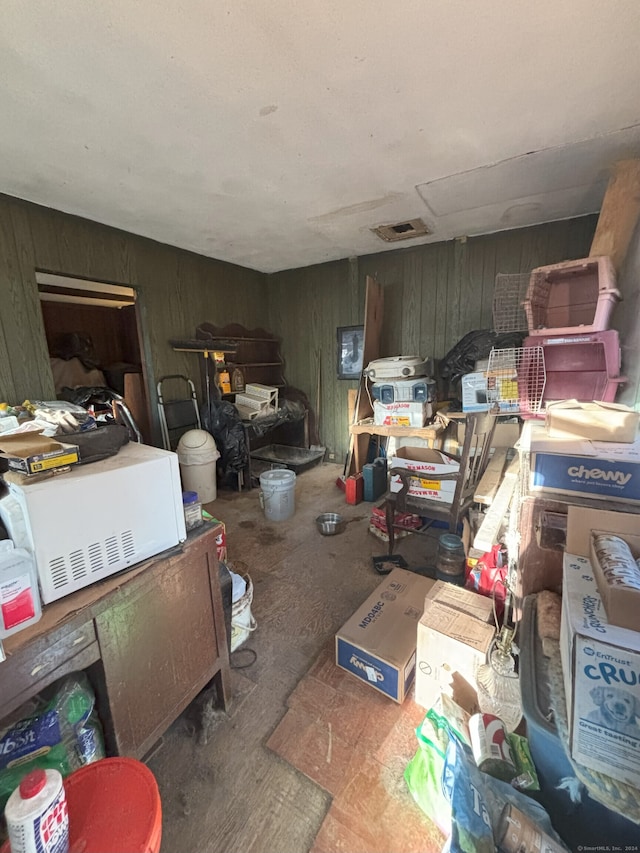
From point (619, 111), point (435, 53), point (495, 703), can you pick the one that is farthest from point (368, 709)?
point (619, 111)

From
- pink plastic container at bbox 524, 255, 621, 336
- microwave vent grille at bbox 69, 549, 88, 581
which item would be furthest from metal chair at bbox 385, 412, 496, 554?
microwave vent grille at bbox 69, 549, 88, 581

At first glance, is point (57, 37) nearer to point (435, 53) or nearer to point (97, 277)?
point (435, 53)

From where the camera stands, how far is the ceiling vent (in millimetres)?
2824

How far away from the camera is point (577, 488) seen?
1037 mm

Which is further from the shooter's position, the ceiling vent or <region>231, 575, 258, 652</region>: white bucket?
the ceiling vent

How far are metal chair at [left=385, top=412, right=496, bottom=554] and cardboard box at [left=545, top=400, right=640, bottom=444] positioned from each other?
24.2 inches

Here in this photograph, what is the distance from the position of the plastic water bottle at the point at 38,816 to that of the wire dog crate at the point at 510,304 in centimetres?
303

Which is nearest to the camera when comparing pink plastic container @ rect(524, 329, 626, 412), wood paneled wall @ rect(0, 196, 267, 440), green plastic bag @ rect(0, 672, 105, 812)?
green plastic bag @ rect(0, 672, 105, 812)

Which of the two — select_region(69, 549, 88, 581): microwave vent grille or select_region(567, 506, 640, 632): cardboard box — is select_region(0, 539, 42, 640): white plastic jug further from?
select_region(567, 506, 640, 632): cardboard box

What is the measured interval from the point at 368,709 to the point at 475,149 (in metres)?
2.67

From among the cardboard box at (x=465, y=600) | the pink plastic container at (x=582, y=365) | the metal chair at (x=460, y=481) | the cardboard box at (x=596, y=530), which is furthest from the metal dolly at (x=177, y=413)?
→ the cardboard box at (x=596, y=530)

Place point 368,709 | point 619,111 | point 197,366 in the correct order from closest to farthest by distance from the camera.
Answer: point 368,709 → point 619,111 → point 197,366

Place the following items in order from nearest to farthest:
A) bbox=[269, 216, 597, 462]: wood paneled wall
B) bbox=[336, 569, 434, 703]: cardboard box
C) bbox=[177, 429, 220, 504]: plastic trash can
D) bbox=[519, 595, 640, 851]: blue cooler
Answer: bbox=[519, 595, 640, 851]: blue cooler < bbox=[336, 569, 434, 703]: cardboard box < bbox=[269, 216, 597, 462]: wood paneled wall < bbox=[177, 429, 220, 504]: plastic trash can

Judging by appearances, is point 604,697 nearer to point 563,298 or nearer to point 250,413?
point 563,298
